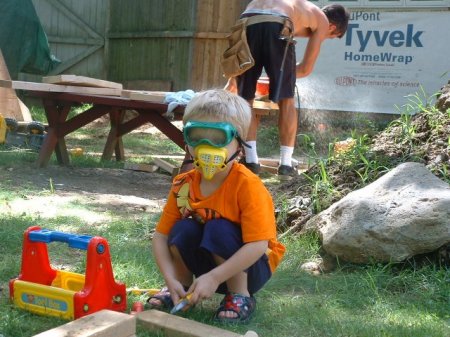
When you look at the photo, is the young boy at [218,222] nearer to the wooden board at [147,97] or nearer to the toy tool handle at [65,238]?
the toy tool handle at [65,238]

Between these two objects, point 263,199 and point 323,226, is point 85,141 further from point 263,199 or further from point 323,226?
point 263,199

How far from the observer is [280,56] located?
19.7ft

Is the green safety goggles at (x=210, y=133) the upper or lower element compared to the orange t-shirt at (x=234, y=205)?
upper

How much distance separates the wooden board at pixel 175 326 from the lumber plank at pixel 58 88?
13.3 ft

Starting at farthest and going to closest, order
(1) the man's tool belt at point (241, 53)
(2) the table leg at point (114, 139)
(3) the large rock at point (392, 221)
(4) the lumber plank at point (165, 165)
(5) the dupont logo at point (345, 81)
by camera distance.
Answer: (5) the dupont logo at point (345, 81) → (2) the table leg at point (114, 139) → (4) the lumber plank at point (165, 165) → (1) the man's tool belt at point (241, 53) → (3) the large rock at point (392, 221)

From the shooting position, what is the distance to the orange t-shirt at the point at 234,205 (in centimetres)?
277

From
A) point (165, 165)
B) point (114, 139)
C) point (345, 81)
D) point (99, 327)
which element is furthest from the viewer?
point (345, 81)

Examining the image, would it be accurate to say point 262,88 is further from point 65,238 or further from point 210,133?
point 65,238

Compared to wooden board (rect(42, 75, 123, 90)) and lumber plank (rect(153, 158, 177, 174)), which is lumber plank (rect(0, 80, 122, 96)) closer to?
wooden board (rect(42, 75, 123, 90))

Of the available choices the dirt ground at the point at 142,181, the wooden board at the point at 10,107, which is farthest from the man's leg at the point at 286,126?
the wooden board at the point at 10,107

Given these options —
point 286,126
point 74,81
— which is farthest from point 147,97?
point 286,126

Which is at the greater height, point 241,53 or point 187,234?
point 241,53

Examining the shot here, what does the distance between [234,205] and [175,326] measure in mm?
538

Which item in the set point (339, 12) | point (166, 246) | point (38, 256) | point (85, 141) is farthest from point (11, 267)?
point (85, 141)
